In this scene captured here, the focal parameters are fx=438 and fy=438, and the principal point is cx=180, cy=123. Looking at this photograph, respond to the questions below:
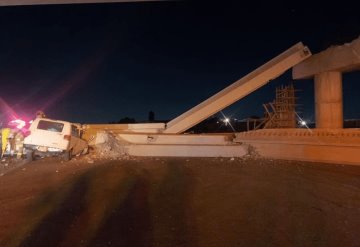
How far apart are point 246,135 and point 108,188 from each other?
34.4 feet

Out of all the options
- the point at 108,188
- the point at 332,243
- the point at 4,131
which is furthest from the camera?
the point at 4,131

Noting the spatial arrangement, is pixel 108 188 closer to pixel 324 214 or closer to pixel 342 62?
pixel 324 214

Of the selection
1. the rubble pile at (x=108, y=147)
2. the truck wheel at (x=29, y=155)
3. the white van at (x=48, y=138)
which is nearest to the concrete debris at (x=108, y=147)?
the rubble pile at (x=108, y=147)

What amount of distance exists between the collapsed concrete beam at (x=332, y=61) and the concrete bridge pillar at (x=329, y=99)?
1.16ft

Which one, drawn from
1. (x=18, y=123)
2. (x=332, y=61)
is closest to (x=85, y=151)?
(x=18, y=123)

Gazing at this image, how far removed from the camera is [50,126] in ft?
54.7

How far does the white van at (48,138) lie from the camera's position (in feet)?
54.1

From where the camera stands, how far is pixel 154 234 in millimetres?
6508

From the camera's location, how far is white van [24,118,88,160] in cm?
1650

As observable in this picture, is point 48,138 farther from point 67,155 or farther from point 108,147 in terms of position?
point 108,147

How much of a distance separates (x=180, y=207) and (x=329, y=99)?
13.4 m

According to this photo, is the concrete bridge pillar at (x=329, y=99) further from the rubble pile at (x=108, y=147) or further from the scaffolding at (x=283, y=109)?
the rubble pile at (x=108, y=147)

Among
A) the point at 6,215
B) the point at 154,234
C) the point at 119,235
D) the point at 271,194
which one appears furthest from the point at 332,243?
the point at 6,215

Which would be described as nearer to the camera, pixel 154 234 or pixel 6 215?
pixel 154 234
